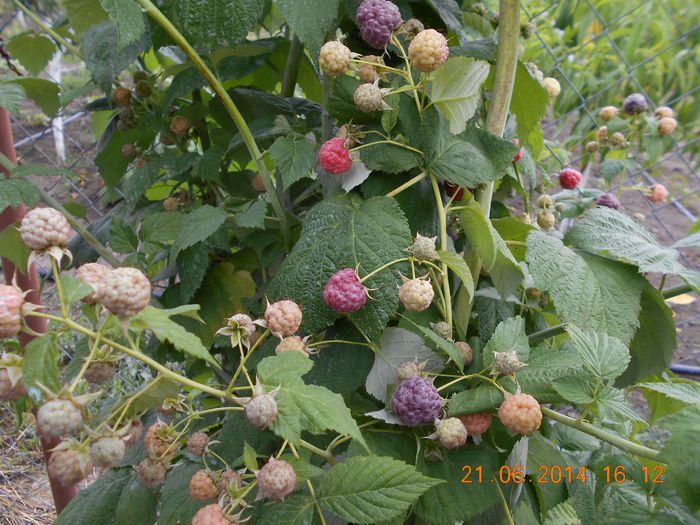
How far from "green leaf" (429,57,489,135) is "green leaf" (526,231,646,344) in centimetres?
15

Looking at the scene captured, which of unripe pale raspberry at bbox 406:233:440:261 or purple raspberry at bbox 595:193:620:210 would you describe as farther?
purple raspberry at bbox 595:193:620:210

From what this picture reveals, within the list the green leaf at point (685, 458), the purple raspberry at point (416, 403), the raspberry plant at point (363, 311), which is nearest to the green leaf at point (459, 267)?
the raspberry plant at point (363, 311)

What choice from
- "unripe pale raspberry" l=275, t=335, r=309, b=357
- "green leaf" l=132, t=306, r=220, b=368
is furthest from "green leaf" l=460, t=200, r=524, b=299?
"green leaf" l=132, t=306, r=220, b=368

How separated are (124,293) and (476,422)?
1.17ft

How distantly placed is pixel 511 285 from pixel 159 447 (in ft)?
1.27

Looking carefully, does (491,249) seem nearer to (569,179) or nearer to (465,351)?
(465,351)

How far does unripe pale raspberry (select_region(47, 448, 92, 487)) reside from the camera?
41cm

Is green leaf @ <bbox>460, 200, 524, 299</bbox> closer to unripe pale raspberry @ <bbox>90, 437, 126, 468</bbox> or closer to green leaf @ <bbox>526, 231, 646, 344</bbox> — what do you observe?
green leaf @ <bbox>526, 231, 646, 344</bbox>

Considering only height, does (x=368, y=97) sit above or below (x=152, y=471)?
above

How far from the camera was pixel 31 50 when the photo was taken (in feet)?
3.46

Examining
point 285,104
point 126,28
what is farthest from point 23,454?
point 126,28

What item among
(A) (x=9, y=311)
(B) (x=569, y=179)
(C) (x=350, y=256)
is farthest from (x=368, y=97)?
(B) (x=569, y=179)

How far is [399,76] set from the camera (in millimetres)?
701
